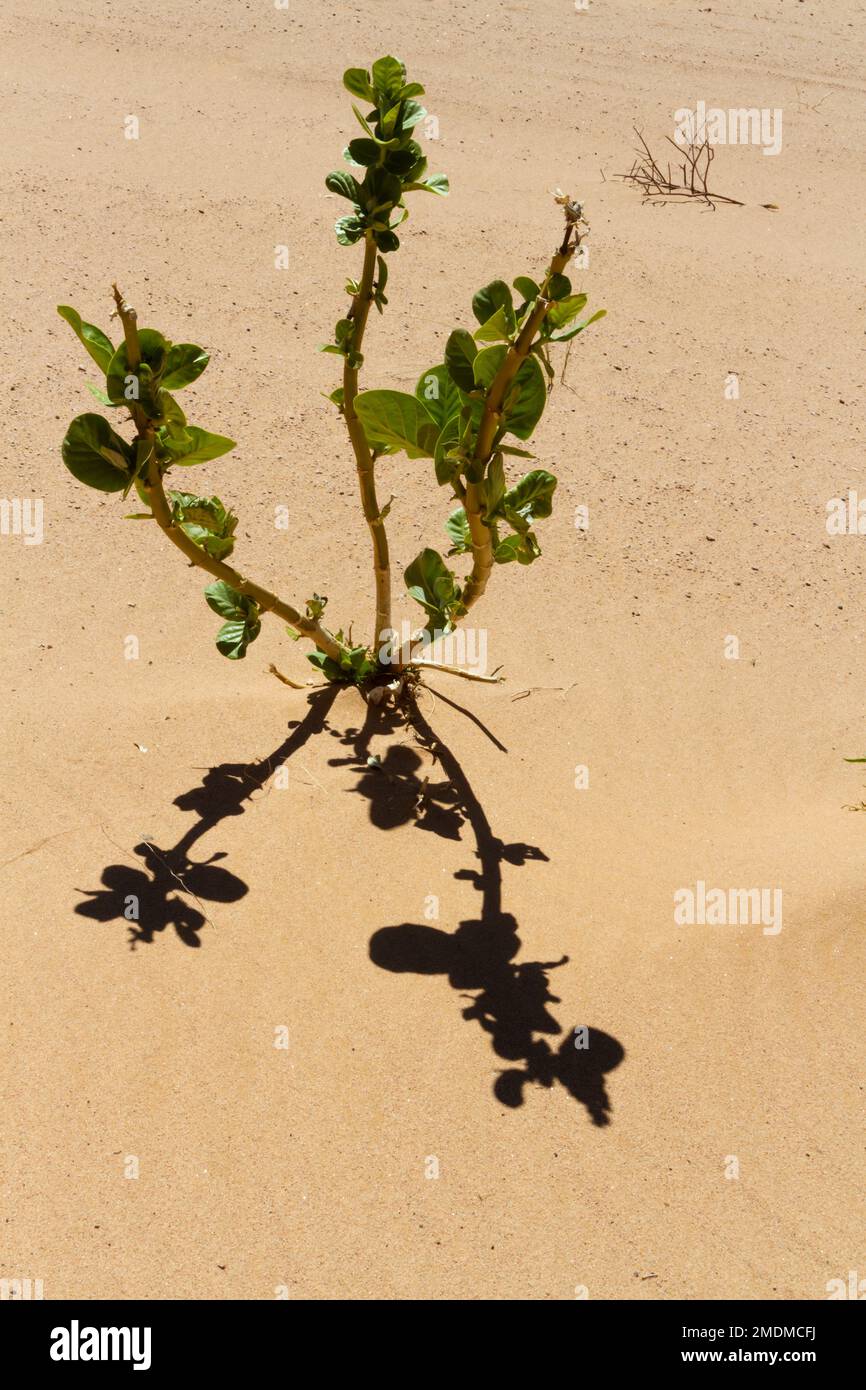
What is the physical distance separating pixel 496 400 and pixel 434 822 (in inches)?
47.8

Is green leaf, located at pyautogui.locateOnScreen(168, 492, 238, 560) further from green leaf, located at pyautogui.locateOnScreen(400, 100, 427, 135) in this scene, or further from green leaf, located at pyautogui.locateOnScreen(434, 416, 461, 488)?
green leaf, located at pyautogui.locateOnScreen(400, 100, 427, 135)

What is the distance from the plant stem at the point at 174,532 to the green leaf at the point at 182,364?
82mm

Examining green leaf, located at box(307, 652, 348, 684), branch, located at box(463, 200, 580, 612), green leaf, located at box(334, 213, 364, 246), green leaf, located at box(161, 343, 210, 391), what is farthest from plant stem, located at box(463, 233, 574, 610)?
green leaf, located at box(307, 652, 348, 684)

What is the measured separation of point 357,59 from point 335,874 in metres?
7.17

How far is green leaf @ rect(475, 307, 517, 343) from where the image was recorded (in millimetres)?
2453

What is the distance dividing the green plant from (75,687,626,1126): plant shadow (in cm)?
43

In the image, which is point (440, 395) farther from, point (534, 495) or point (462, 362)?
point (534, 495)

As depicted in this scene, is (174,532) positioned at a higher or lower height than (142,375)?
lower

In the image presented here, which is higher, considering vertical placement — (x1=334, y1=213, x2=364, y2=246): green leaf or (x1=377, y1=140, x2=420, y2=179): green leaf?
(x1=377, y1=140, x2=420, y2=179): green leaf

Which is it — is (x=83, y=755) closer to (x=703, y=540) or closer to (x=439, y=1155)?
(x=439, y=1155)

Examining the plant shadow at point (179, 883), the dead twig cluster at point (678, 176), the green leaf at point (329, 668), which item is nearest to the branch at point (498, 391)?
the green leaf at point (329, 668)

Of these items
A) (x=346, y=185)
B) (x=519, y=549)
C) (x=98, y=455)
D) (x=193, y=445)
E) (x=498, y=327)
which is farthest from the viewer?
(x=519, y=549)

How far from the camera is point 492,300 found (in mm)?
2607

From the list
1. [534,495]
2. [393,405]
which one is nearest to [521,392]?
[393,405]
